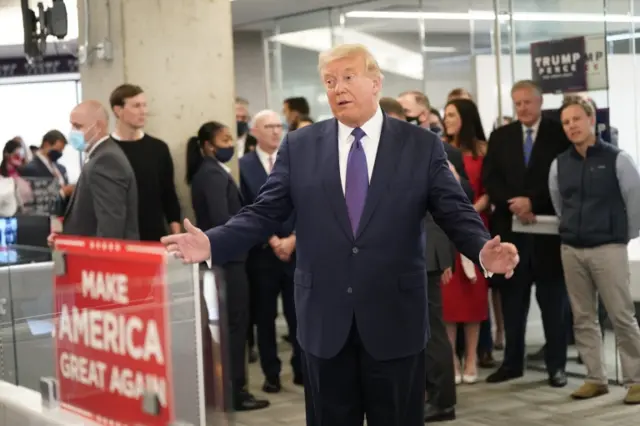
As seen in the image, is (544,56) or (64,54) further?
(64,54)

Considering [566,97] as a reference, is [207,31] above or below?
above

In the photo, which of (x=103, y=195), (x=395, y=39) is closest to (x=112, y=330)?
(x=103, y=195)

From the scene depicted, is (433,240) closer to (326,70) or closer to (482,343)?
(482,343)

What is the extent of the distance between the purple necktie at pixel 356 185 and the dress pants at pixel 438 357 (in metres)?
2.38

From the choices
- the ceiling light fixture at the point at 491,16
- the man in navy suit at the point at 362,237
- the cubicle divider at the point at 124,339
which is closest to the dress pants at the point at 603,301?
the ceiling light fixture at the point at 491,16

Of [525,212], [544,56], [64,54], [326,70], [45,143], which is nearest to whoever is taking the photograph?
[326,70]

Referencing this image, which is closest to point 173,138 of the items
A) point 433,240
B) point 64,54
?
point 433,240

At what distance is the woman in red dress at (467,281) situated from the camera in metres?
6.58

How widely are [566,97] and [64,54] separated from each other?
16.6m

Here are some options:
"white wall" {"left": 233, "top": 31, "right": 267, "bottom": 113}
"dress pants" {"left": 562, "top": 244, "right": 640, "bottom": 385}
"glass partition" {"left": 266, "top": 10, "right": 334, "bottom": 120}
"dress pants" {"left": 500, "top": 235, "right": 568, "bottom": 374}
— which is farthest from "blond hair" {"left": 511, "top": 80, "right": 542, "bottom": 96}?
"white wall" {"left": 233, "top": 31, "right": 267, "bottom": 113}

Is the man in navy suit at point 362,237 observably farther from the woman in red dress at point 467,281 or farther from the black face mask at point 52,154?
the black face mask at point 52,154

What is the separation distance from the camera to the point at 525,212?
20.8 ft

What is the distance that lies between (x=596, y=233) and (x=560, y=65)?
56.6 inches

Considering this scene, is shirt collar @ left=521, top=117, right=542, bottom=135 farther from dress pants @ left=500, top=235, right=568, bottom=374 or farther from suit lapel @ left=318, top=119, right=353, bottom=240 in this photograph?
suit lapel @ left=318, top=119, right=353, bottom=240
